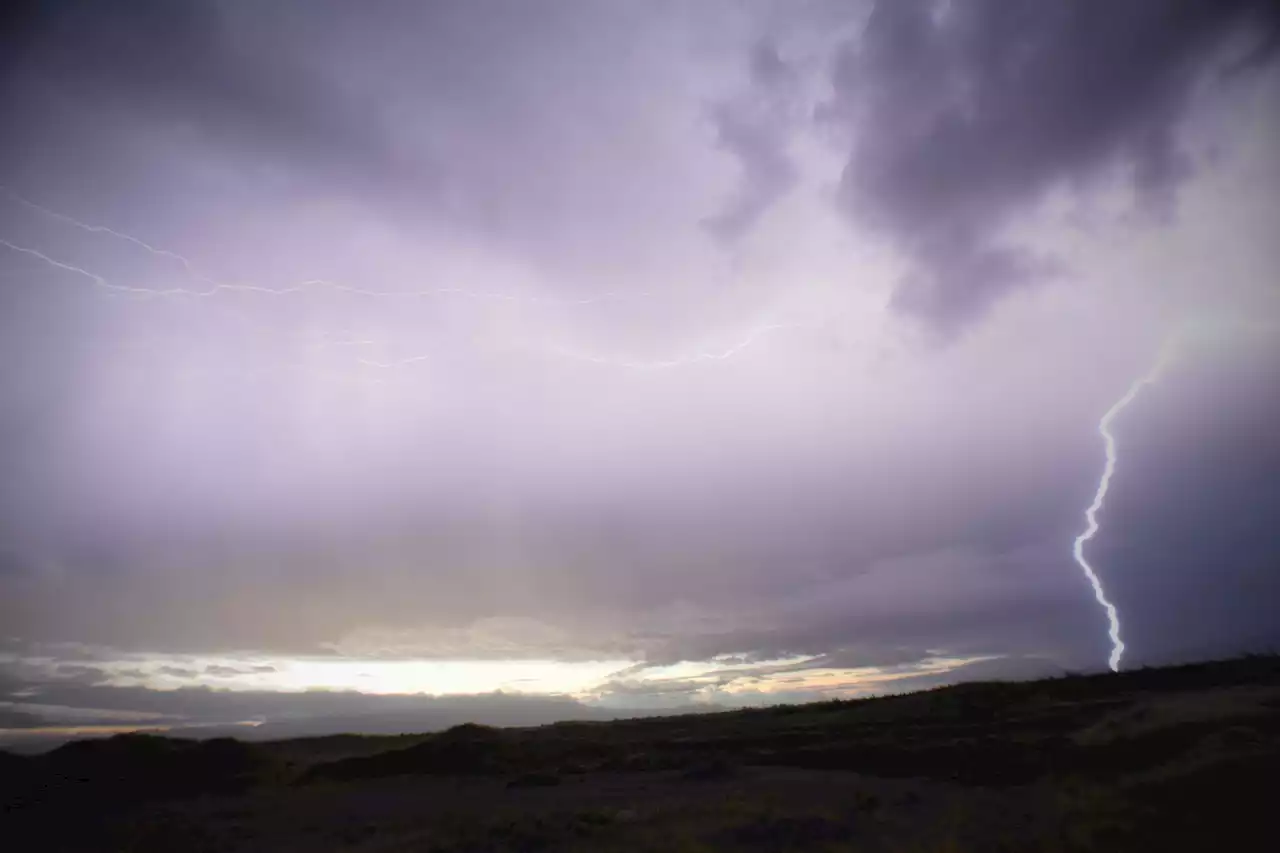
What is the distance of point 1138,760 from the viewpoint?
698 inches

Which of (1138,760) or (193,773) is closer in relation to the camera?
(1138,760)

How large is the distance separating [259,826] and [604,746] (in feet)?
46.7

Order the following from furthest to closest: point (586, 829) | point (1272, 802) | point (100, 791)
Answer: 1. point (100, 791)
2. point (586, 829)
3. point (1272, 802)

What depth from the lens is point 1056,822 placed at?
1406 centimetres

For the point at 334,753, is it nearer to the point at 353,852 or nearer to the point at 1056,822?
the point at 353,852

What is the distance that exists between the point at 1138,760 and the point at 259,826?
26326 mm

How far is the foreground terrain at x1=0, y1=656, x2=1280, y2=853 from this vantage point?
47.9 ft

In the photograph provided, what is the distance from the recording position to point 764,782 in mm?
21688

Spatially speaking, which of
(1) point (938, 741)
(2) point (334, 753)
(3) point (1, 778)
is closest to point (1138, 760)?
(1) point (938, 741)

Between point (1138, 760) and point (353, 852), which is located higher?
point (1138, 760)

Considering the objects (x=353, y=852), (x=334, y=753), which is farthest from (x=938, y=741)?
(x=334, y=753)

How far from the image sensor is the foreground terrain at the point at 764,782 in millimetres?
14609

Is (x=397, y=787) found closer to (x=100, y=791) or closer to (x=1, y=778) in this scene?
(x=100, y=791)

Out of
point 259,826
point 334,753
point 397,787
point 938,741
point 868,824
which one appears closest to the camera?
point 868,824
